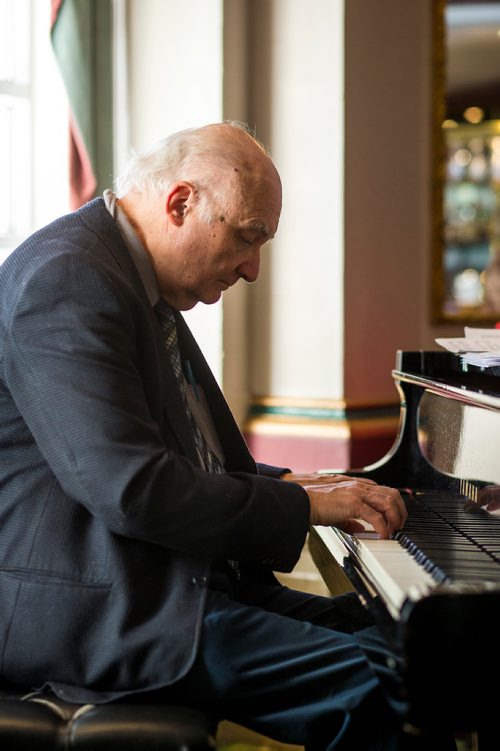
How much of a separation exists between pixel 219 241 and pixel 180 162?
0.54 feet

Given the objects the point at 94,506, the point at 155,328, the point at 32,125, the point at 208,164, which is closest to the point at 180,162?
the point at 208,164

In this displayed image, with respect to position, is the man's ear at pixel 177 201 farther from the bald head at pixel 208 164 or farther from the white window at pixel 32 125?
the white window at pixel 32 125

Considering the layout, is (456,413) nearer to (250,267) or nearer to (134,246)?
(250,267)

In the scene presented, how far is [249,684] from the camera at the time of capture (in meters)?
1.47

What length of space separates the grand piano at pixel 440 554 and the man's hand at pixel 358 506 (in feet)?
0.15

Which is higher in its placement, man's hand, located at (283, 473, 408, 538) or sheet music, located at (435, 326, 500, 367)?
sheet music, located at (435, 326, 500, 367)

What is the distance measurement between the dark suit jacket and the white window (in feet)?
7.35

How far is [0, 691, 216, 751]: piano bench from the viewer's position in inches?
51.2

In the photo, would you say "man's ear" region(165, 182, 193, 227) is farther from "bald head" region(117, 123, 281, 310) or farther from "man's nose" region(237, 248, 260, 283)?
"man's nose" region(237, 248, 260, 283)

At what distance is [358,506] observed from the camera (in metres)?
1.60

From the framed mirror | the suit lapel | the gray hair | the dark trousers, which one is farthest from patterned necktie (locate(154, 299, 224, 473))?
the framed mirror

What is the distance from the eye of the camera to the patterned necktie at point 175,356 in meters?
1.78

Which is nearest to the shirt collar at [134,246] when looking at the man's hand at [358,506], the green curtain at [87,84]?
the man's hand at [358,506]

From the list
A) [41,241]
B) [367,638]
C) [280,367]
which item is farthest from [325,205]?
[367,638]
